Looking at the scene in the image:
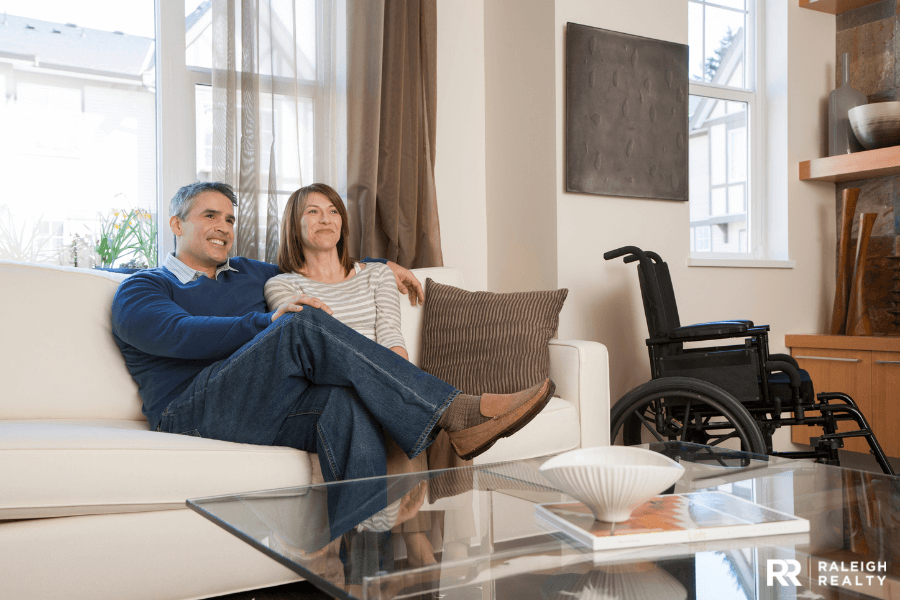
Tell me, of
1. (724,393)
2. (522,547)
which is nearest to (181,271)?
(522,547)

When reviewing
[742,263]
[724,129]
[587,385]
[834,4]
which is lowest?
[587,385]

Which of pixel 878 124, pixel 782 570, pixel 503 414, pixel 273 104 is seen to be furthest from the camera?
pixel 878 124

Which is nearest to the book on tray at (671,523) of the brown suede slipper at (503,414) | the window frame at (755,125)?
the brown suede slipper at (503,414)

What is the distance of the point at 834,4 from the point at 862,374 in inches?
72.5

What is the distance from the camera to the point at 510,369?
223 cm

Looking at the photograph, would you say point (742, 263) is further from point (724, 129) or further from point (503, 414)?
point (503, 414)

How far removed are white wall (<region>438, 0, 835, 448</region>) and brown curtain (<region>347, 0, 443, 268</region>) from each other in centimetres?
→ 22

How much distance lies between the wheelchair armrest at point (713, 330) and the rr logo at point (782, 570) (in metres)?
1.58

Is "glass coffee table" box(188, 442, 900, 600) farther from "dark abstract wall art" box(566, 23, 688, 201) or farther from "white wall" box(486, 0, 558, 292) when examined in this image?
"dark abstract wall art" box(566, 23, 688, 201)

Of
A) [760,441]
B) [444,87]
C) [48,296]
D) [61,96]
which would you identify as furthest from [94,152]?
[760,441]

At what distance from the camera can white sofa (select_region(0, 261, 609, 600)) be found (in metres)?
1.45

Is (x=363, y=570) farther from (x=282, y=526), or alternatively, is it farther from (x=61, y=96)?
(x=61, y=96)

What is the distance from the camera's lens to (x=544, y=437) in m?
2.07

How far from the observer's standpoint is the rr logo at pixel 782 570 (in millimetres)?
838
